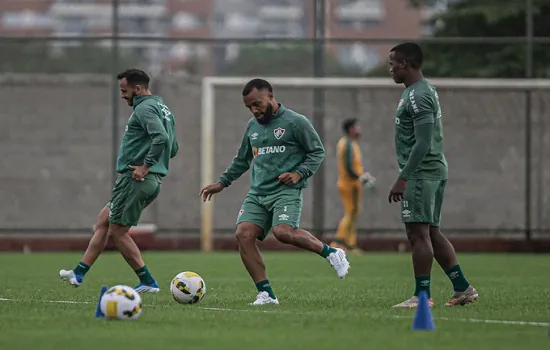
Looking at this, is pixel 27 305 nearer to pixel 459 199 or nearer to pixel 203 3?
pixel 459 199

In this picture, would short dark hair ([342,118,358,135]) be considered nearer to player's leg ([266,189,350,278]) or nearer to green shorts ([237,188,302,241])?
green shorts ([237,188,302,241])

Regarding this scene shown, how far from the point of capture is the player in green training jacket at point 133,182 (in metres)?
12.4

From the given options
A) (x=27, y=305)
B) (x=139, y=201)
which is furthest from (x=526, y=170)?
(x=27, y=305)

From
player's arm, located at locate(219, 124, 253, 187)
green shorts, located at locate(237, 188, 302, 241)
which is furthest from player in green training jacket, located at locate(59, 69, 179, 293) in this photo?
green shorts, located at locate(237, 188, 302, 241)

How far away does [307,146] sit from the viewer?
11.2 m

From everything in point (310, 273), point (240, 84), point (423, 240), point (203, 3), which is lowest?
point (310, 273)

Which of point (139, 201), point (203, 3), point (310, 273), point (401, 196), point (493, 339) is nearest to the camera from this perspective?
point (493, 339)

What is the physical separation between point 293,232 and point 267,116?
105 centimetres

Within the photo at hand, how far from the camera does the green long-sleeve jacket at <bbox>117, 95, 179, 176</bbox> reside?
482 inches

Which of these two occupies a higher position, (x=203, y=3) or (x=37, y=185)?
(x=203, y=3)

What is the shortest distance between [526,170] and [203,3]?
14.8 meters

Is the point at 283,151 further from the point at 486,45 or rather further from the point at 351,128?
the point at 486,45

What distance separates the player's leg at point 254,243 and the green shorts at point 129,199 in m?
1.62

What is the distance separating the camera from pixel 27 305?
10.8 metres
